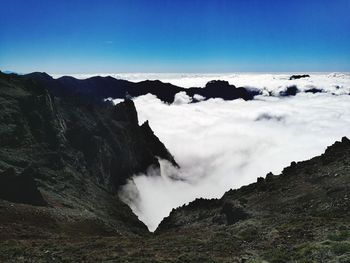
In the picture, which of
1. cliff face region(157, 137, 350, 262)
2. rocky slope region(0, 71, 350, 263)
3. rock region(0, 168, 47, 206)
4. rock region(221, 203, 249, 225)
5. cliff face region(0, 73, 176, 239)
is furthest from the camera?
cliff face region(0, 73, 176, 239)

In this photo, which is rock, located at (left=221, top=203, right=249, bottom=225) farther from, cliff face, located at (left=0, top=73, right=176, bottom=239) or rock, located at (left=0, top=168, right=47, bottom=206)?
rock, located at (left=0, top=168, right=47, bottom=206)

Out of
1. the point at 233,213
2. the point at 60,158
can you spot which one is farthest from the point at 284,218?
the point at 60,158

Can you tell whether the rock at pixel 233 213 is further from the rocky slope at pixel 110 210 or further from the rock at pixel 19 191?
the rock at pixel 19 191

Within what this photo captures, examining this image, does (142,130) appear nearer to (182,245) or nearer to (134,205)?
(134,205)

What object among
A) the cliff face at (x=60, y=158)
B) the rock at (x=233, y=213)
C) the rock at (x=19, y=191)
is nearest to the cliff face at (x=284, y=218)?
the rock at (x=233, y=213)

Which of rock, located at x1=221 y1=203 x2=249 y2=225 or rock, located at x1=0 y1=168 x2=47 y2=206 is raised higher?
rock, located at x1=0 y1=168 x2=47 y2=206

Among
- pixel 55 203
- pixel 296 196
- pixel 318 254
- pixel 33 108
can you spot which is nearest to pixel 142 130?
pixel 33 108

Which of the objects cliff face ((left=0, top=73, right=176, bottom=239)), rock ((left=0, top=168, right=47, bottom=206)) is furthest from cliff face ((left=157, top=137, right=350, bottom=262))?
rock ((left=0, top=168, right=47, bottom=206))
